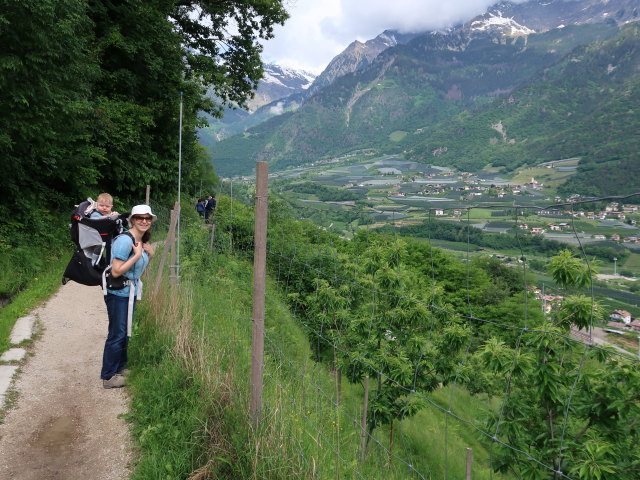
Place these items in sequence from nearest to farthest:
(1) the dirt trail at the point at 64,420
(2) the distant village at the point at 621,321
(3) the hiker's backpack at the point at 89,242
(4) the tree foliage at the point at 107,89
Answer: (2) the distant village at the point at 621,321 → (1) the dirt trail at the point at 64,420 → (3) the hiker's backpack at the point at 89,242 → (4) the tree foliage at the point at 107,89

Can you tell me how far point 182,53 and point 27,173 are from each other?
8768 millimetres

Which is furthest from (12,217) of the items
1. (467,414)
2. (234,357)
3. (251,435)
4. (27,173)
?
(467,414)

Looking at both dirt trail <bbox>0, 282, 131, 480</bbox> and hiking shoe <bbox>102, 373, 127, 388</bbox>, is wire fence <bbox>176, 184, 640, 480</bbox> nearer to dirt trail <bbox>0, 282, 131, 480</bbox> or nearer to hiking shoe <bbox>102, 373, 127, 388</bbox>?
dirt trail <bbox>0, 282, 131, 480</bbox>

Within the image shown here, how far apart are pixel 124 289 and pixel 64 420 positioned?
4.23ft

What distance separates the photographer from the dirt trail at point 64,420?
3447 millimetres

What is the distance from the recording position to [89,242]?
4645 mm

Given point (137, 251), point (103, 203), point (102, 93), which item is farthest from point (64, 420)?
point (102, 93)

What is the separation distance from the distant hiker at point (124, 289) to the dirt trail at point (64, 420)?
0.82ft

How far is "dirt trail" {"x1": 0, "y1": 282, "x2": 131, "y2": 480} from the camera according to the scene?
11.3ft

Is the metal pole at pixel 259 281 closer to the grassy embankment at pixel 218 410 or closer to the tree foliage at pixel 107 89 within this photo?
the grassy embankment at pixel 218 410

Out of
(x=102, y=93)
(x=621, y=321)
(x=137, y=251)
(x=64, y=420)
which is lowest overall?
(x=64, y=420)

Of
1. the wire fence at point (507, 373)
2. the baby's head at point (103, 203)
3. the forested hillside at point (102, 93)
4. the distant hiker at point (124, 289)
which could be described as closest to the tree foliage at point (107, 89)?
the forested hillside at point (102, 93)

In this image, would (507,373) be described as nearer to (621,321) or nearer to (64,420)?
(621,321)

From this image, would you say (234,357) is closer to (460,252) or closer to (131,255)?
(131,255)
